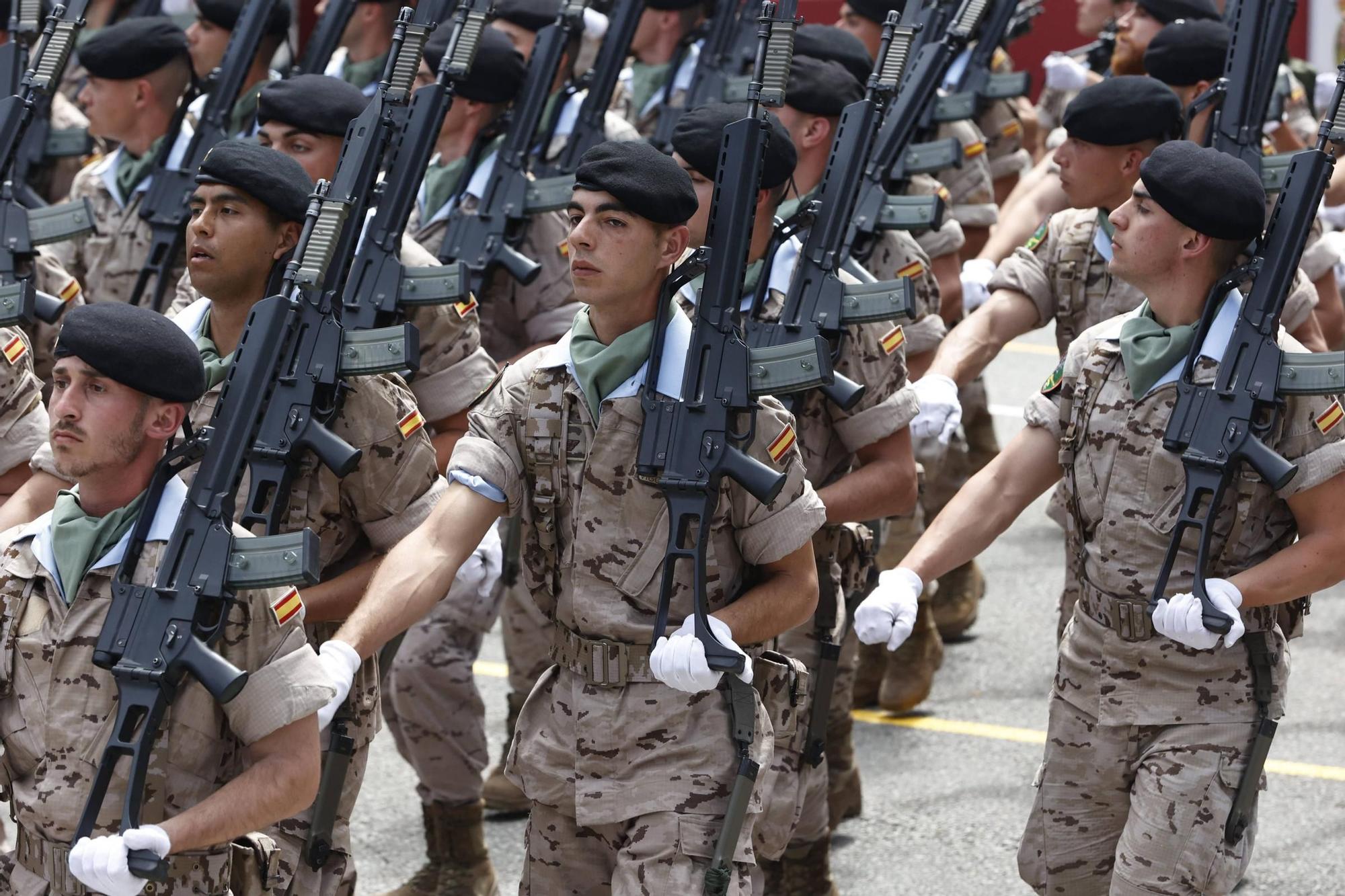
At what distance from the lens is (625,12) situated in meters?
7.79

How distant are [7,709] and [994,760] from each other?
12.9 ft

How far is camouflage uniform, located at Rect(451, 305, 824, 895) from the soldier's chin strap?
1.05 meters

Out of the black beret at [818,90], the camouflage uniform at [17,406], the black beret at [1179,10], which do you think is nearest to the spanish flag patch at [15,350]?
the camouflage uniform at [17,406]

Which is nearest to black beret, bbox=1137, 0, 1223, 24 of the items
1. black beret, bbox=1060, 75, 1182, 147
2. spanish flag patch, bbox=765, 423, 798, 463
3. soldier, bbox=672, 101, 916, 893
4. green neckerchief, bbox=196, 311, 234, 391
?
black beret, bbox=1060, 75, 1182, 147

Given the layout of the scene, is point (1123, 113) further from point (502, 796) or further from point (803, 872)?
point (502, 796)

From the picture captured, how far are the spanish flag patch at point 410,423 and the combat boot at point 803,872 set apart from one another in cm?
179

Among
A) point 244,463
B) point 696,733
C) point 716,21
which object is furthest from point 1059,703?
point 716,21

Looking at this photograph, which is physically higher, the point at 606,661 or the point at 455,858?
the point at 606,661

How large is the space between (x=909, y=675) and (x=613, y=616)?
133 inches

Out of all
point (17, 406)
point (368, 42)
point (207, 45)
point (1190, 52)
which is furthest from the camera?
point (368, 42)

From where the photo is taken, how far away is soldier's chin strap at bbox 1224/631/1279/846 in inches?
182

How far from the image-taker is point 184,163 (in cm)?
705

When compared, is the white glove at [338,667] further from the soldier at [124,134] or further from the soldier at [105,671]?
the soldier at [124,134]

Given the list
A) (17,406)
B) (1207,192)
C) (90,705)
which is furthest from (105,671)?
(1207,192)
